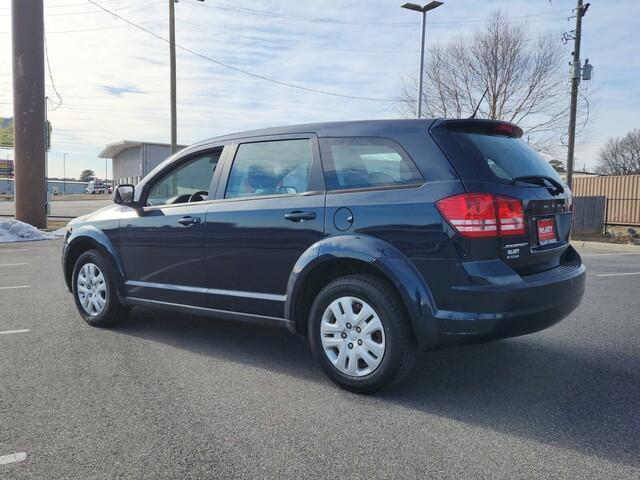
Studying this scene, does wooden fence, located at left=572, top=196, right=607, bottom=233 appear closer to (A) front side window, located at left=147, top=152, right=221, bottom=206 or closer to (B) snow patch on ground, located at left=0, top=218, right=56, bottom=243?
(B) snow patch on ground, located at left=0, top=218, right=56, bottom=243

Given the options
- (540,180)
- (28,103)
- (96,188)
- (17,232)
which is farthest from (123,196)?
(96,188)

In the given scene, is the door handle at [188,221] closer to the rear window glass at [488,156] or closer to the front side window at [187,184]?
the front side window at [187,184]

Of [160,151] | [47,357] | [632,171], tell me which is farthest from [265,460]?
[632,171]

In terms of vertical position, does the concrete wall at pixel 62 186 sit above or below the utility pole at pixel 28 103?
below

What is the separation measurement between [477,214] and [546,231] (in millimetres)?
726

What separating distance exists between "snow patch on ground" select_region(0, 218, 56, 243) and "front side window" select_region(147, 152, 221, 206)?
11715mm

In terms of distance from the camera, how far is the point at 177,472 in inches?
107

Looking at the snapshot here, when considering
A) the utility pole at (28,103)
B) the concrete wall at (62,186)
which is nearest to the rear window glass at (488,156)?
the utility pole at (28,103)

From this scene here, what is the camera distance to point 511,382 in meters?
4.00

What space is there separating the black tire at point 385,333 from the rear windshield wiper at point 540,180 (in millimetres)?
1091

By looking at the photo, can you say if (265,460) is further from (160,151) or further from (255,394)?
(160,151)

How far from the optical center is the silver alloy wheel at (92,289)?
18.0ft

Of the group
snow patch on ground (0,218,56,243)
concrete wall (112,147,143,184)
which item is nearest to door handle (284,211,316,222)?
snow patch on ground (0,218,56,243)

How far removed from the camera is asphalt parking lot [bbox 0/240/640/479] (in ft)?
9.21
